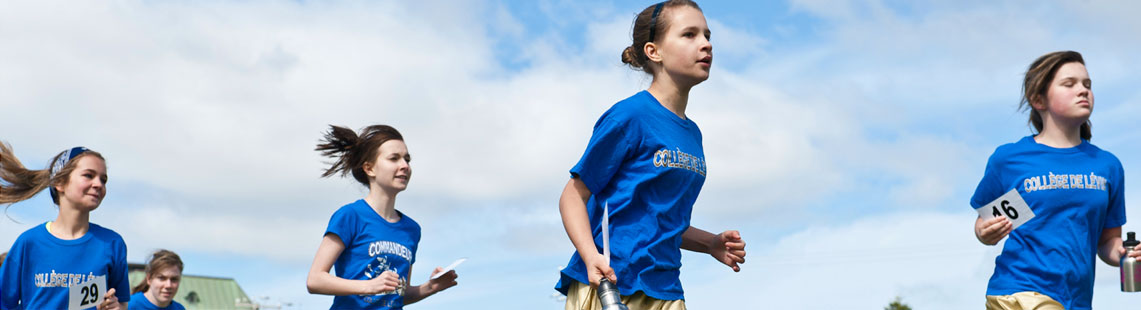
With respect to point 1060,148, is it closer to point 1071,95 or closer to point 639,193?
point 1071,95

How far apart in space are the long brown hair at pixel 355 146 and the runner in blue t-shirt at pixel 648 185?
316cm

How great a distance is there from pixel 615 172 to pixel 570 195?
195 millimetres

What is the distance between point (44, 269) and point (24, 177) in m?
1.01

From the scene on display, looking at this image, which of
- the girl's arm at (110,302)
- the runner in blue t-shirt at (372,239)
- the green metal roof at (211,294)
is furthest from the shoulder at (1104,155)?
the green metal roof at (211,294)

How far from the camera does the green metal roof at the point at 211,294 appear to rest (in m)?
67.6

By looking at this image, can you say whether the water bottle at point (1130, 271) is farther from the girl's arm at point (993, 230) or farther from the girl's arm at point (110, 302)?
the girl's arm at point (110, 302)

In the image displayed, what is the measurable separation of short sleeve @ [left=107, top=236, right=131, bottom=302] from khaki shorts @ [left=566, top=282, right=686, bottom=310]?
3829 mm

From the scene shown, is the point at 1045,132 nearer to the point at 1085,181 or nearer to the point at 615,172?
the point at 1085,181

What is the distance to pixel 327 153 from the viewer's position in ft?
25.2

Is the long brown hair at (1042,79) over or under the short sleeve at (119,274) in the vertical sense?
over

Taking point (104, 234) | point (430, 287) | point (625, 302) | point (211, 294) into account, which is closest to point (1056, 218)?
point (625, 302)

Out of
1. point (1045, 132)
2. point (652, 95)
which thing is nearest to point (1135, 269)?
point (1045, 132)

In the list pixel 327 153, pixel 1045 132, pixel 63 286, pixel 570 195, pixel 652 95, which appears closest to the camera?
pixel 570 195

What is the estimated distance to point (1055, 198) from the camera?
5770mm
